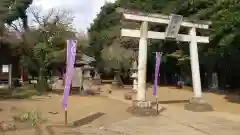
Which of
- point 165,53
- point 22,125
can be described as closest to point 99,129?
point 22,125

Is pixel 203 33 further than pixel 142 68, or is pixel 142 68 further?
pixel 203 33

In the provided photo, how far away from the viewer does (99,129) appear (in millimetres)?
10953

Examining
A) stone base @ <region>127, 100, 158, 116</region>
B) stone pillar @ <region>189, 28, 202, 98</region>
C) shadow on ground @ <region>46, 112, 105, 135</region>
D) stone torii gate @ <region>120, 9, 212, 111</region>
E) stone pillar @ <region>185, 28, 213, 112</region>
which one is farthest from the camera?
stone pillar @ <region>189, 28, 202, 98</region>

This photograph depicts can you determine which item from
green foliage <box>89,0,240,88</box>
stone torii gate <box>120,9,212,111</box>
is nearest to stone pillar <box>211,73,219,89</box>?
green foliage <box>89,0,240,88</box>

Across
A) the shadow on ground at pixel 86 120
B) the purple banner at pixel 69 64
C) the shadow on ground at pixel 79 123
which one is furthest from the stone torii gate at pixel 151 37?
the purple banner at pixel 69 64

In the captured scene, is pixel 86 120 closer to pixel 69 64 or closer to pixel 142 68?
pixel 69 64

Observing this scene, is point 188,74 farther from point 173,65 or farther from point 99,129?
point 99,129

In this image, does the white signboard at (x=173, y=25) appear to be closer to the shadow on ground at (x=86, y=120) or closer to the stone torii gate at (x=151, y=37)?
the stone torii gate at (x=151, y=37)

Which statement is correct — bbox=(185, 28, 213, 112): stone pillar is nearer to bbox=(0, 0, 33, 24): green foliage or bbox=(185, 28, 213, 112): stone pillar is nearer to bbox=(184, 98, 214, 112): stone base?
bbox=(184, 98, 214, 112): stone base

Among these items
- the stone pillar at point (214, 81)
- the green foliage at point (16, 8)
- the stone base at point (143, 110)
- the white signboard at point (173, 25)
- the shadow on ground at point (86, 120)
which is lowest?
the shadow on ground at point (86, 120)

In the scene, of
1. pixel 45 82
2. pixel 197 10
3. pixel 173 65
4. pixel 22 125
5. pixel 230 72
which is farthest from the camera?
pixel 173 65

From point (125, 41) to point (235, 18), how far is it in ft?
61.0

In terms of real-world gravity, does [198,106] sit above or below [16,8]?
below

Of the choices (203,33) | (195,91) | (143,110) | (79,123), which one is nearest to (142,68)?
(143,110)
